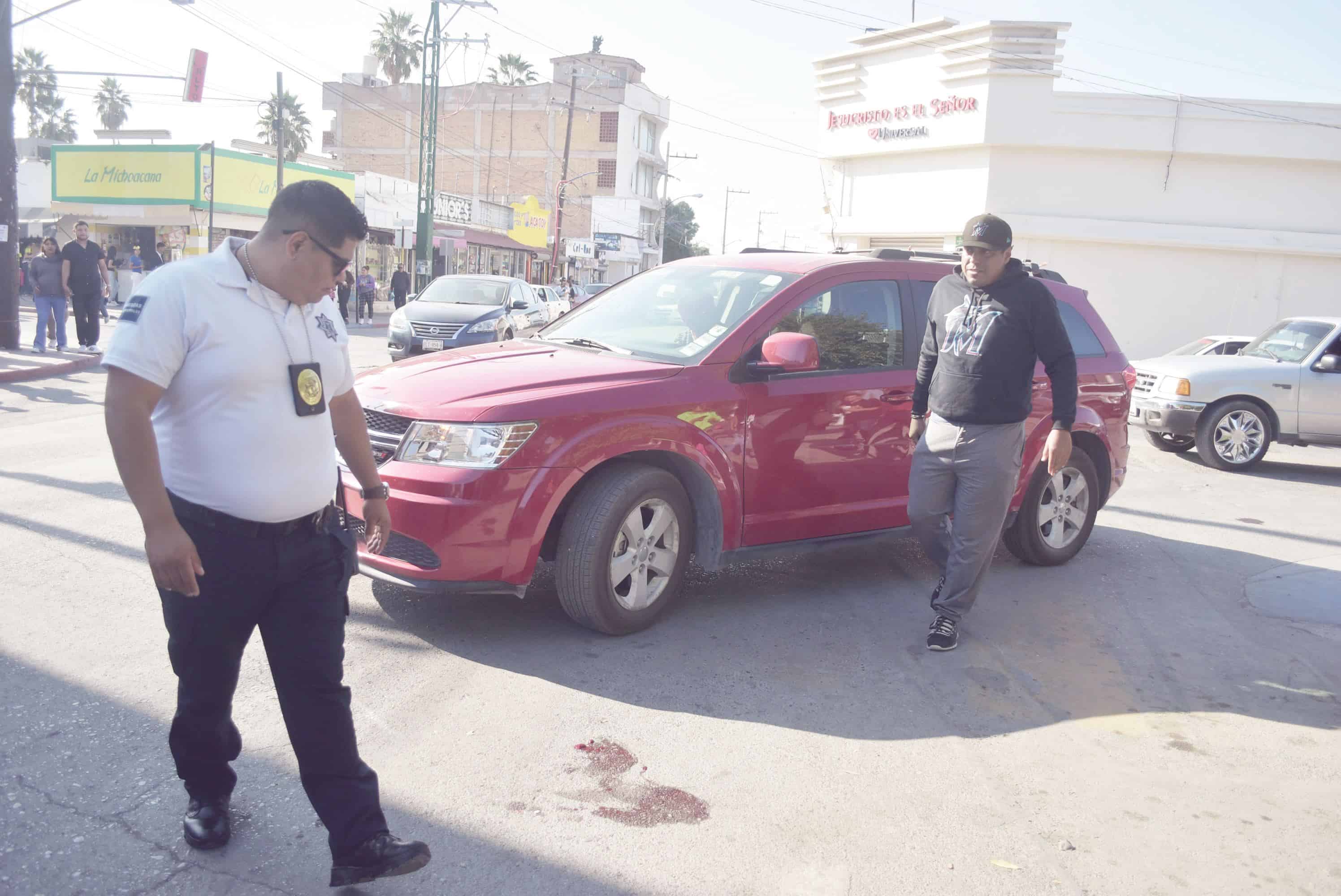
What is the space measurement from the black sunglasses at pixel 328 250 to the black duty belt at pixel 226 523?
0.64m

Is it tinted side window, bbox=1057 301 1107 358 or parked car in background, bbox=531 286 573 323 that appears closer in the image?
tinted side window, bbox=1057 301 1107 358

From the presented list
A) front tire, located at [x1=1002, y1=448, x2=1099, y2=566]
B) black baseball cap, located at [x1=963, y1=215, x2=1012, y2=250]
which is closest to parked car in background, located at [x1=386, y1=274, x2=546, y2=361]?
front tire, located at [x1=1002, y1=448, x2=1099, y2=566]

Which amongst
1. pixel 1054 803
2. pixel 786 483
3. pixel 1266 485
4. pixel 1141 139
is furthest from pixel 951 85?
pixel 1054 803

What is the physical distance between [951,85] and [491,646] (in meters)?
23.5

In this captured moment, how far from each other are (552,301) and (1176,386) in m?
18.5

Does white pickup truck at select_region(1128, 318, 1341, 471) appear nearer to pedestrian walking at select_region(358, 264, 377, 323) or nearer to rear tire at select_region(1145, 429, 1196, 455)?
rear tire at select_region(1145, 429, 1196, 455)

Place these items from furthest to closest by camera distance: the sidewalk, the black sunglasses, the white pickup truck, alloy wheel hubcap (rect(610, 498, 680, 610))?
the sidewalk, the white pickup truck, alloy wheel hubcap (rect(610, 498, 680, 610)), the black sunglasses

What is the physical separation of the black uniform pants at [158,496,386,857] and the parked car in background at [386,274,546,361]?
1326 centimetres

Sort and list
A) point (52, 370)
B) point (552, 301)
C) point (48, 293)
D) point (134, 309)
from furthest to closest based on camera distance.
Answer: point (552, 301) < point (48, 293) < point (52, 370) < point (134, 309)

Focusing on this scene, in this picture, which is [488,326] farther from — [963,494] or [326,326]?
[326,326]

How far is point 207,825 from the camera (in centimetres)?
291

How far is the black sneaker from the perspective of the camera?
498 cm

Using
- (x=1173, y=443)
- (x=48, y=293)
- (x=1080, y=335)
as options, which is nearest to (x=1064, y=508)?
(x=1080, y=335)

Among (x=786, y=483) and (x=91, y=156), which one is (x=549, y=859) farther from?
(x=91, y=156)
